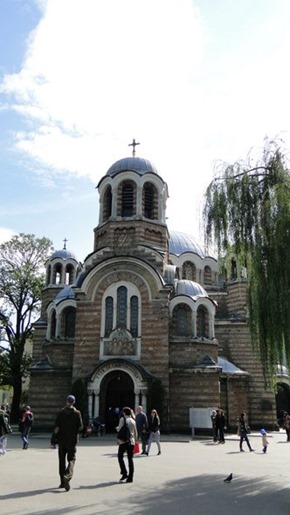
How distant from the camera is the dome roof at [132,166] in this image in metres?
26.0

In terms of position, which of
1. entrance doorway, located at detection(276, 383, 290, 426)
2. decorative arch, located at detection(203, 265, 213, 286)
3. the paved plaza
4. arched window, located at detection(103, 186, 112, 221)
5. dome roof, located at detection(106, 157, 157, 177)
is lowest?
the paved plaza

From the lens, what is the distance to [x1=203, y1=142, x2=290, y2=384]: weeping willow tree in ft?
36.4

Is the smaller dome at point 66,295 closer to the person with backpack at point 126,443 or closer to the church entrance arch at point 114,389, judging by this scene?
the church entrance arch at point 114,389

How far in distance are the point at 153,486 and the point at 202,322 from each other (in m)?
16.0

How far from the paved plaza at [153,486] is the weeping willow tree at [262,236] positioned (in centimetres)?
277

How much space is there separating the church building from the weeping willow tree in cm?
731

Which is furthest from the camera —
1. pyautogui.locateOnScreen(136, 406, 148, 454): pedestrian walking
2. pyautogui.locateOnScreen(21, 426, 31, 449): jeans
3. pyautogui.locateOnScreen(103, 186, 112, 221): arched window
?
pyautogui.locateOnScreen(103, 186, 112, 221): arched window

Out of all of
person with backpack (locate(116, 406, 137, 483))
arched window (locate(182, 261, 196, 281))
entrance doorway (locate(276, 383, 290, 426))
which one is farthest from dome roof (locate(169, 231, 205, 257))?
person with backpack (locate(116, 406, 137, 483))

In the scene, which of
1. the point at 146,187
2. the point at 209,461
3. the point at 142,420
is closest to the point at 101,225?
the point at 146,187

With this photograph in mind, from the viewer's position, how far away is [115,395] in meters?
22.2

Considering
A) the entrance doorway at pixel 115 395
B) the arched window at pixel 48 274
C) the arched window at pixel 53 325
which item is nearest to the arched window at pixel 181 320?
the entrance doorway at pixel 115 395

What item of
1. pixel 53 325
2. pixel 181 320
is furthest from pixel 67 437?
pixel 53 325

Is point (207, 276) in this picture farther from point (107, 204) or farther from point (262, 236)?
point (262, 236)

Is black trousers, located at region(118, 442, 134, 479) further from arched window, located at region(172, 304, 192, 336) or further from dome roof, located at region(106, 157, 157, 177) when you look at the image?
dome roof, located at region(106, 157, 157, 177)
